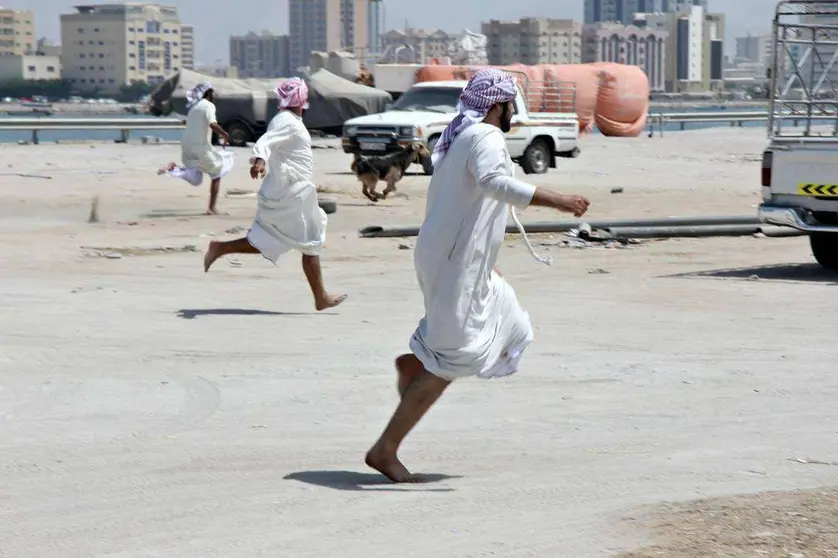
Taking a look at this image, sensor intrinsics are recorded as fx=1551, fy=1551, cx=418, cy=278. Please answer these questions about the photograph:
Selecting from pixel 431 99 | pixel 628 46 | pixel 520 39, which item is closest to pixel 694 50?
pixel 628 46

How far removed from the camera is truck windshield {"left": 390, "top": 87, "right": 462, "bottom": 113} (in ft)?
94.2

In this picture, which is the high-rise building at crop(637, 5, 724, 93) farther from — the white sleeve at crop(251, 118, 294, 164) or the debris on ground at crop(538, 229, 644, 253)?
the white sleeve at crop(251, 118, 294, 164)

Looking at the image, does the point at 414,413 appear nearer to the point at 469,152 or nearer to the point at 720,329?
the point at 469,152

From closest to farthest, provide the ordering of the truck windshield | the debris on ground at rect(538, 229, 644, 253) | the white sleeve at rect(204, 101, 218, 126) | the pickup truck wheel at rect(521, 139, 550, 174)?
1. the debris on ground at rect(538, 229, 644, 253)
2. the white sleeve at rect(204, 101, 218, 126)
3. the truck windshield
4. the pickup truck wheel at rect(521, 139, 550, 174)

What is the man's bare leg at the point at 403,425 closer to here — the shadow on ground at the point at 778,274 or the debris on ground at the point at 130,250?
the shadow on ground at the point at 778,274

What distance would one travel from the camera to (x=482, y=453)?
6926 millimetres

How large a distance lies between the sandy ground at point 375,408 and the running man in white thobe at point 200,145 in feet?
11.8

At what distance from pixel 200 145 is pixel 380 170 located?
4.05 m

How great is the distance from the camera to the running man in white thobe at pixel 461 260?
6266 mm

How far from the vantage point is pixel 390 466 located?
6.32 m


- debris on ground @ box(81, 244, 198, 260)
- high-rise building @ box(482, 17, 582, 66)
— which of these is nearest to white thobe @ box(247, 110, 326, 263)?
debris on ground @ box(81, 244, 198, 260)

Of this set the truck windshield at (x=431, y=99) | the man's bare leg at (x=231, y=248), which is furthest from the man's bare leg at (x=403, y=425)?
the truck windshield at (x=431, y=99)

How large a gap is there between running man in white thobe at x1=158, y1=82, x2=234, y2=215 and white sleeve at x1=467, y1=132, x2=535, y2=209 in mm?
13433

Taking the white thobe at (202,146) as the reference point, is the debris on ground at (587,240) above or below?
below
